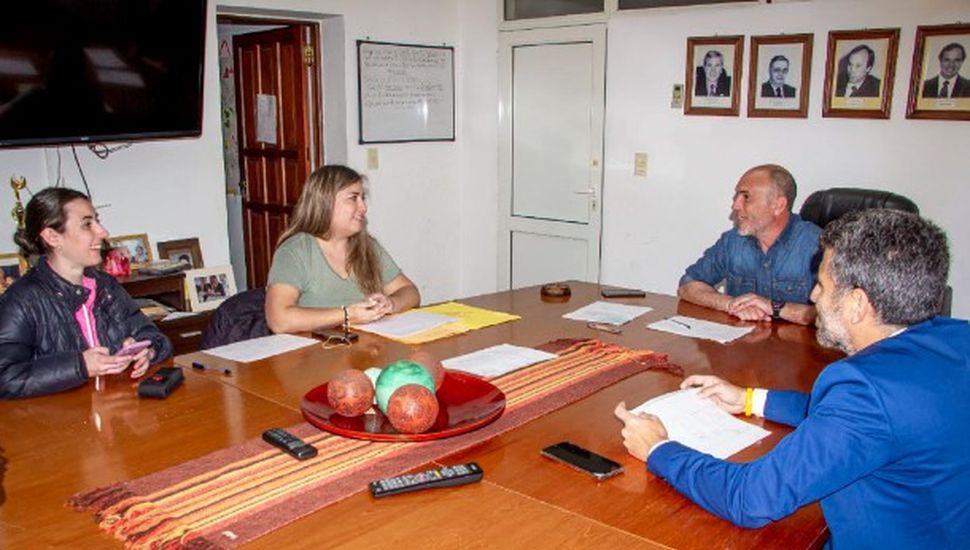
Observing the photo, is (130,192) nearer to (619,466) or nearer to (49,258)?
(49,258)

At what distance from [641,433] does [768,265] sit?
5.53ft

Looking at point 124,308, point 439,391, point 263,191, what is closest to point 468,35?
point 263,191

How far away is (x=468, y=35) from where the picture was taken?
5352mm

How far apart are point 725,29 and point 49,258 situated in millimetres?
3393

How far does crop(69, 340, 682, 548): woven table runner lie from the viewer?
133cm

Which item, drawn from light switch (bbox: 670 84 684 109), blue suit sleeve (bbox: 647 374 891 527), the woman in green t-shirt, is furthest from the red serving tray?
light switch (bbox: 670 84 684 109)

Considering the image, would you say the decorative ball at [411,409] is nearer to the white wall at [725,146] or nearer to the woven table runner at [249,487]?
the woven table runner at [249,487]

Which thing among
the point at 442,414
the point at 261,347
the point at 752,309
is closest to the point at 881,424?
the point at 442,414

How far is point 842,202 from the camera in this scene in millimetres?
3408

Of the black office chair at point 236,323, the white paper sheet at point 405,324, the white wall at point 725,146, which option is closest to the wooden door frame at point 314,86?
the white wall at point 725,146

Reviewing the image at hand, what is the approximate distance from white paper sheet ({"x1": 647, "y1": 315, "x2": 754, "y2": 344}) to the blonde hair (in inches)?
38.8

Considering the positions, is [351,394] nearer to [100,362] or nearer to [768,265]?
[100,362]

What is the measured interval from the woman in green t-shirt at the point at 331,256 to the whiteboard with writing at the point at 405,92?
83.1 inches

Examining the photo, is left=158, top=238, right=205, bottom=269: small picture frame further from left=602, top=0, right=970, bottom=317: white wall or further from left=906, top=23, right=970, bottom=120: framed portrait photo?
left=906, top=23, right=970, bottom=120: framed portrait photo
